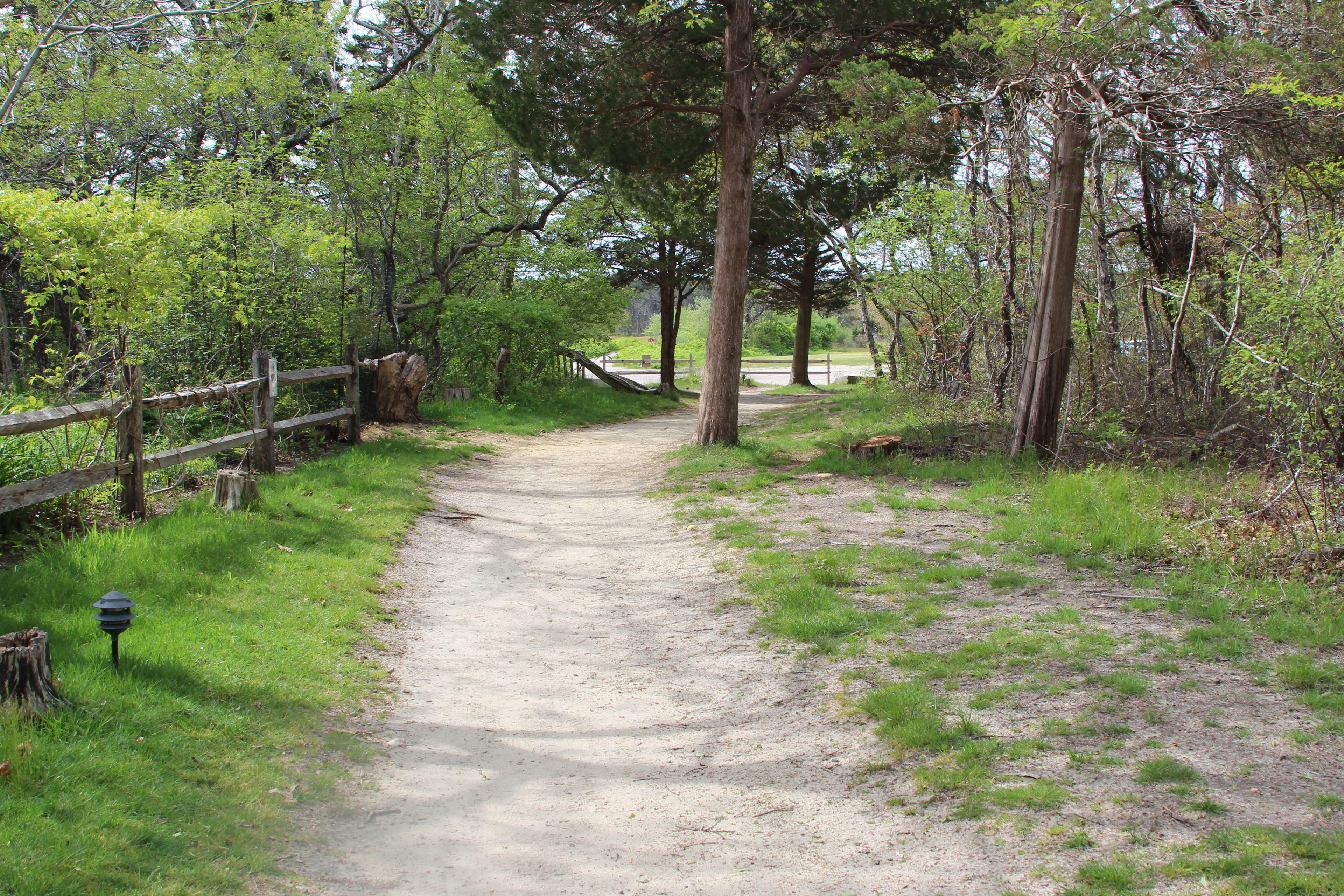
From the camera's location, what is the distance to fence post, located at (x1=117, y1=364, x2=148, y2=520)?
7.14m

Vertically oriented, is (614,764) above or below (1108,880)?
below

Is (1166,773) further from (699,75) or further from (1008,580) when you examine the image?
(699,75)

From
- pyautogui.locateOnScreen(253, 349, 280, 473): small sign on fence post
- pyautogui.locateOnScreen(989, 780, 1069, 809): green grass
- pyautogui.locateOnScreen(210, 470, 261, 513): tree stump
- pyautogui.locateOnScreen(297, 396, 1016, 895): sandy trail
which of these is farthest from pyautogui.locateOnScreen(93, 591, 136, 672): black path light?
pyautogui.locateOnScreen(253, 349, 280, 473): small sign on fence post

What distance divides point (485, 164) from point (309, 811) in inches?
704

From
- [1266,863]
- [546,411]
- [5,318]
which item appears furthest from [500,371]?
[1266,863]

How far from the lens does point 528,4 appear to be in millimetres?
11594

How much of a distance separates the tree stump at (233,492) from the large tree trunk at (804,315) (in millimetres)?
23533

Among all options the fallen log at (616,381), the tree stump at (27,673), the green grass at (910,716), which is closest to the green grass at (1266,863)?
the green grass at (910,716)

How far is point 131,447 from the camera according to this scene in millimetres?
7207

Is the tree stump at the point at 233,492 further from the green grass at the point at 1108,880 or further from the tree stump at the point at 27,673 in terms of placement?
the green grass at the point at 1108,880

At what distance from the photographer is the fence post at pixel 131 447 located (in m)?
7.14

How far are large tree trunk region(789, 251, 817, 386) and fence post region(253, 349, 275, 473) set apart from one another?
21.7m

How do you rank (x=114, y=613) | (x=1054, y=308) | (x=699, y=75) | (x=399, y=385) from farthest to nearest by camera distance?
(x=399, y=385) < (x=699, y=75) < (x=1054, y=308) < (x=114, y=613)

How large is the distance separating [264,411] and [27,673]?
6.51 metres
